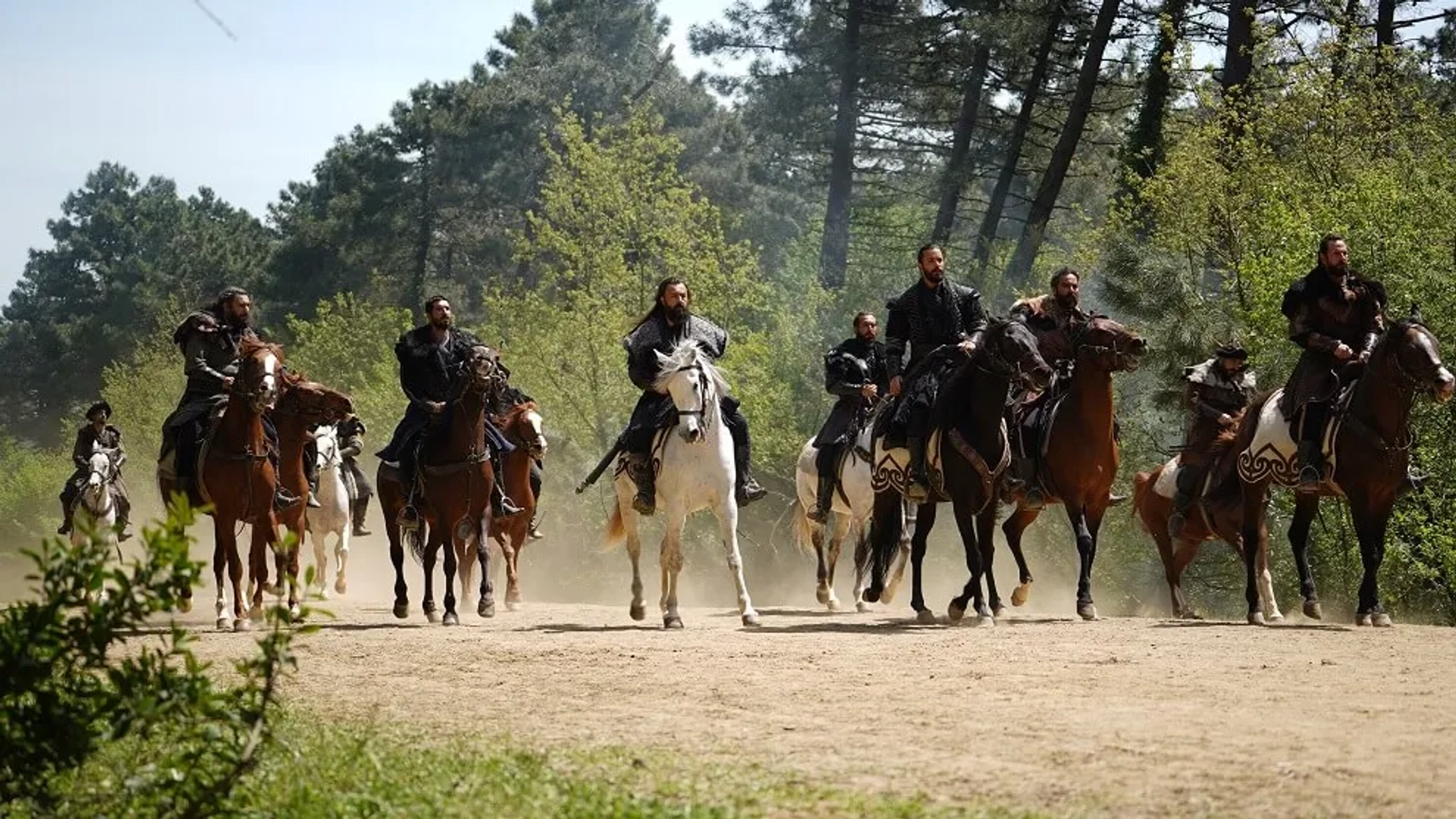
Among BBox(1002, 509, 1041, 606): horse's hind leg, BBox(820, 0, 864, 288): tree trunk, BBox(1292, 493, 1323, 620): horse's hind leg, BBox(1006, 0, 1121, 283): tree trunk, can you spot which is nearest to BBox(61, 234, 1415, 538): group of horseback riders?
BBox(1292, 493, 1323, 620): horse's hind leg

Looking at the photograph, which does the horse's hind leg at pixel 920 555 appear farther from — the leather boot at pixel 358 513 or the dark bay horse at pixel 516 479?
the leather boot at pixel 358 513

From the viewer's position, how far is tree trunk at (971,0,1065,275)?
47.2 meters

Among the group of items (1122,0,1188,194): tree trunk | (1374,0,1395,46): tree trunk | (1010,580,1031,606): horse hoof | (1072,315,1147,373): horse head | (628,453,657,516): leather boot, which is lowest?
(1010,580,1031,606): horse hoof

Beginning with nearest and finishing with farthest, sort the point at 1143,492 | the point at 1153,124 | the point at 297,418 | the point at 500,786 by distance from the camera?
the point at 500,786
the point at 297,418
the point at 1143,492
the point at 1153,124

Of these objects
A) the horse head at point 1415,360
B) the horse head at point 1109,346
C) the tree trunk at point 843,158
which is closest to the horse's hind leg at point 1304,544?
the horse head at point 1415,360

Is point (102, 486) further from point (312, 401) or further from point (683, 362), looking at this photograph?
point (683, 362)

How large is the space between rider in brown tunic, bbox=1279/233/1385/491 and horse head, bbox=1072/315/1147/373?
1376 millimetres

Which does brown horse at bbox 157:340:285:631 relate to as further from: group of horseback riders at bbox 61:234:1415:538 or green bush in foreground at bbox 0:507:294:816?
green bush in foreground at bbox 0:507:294:816

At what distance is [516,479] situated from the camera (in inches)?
950

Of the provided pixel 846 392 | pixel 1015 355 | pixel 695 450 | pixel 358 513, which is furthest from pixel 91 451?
pixel 1015 355

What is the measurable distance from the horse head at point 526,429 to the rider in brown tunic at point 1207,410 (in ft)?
23.4

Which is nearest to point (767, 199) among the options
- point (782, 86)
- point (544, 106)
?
point (544, 106)

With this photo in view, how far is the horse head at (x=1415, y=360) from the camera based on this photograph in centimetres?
1664

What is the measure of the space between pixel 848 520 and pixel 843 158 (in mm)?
30028
